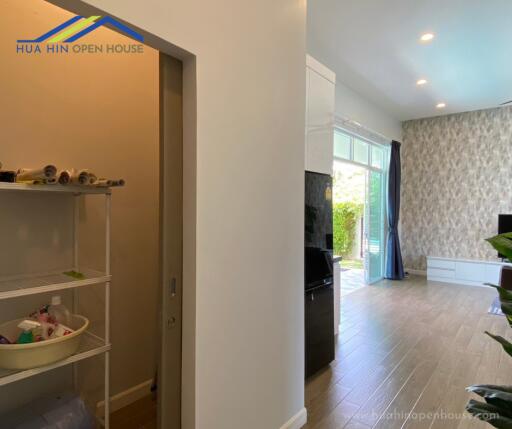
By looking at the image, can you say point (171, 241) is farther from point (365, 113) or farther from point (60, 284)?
point (365, 113)

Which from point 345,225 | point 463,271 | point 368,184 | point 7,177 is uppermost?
point 368,184

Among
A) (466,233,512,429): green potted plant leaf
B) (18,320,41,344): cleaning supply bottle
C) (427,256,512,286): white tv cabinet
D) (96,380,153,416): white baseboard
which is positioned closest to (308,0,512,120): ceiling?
(466,233,512,429): green potted plant leaf

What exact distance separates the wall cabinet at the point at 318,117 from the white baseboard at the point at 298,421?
190 cm

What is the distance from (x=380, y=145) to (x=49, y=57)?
578cm

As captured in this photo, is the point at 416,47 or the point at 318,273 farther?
the point at 416,47

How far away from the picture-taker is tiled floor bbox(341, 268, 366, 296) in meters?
5.70

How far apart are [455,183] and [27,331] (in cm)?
717

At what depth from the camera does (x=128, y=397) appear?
2334 mm

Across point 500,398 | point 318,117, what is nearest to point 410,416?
point 500,398

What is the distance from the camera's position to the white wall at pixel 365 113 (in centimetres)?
495

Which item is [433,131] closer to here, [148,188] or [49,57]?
[148,188]

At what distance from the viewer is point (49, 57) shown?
1.89 m

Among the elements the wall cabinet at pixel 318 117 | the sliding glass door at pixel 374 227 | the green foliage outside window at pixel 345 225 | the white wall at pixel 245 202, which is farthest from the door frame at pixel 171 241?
the green foliage outside window at pixel 345 225

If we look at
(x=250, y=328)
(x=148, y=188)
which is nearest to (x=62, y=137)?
(x=148, y=188)
